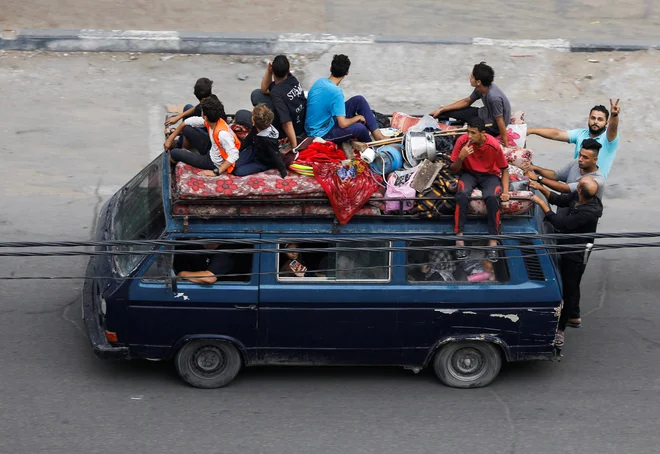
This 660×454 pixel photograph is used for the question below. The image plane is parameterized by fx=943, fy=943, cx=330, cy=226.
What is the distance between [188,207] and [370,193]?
5.08ft

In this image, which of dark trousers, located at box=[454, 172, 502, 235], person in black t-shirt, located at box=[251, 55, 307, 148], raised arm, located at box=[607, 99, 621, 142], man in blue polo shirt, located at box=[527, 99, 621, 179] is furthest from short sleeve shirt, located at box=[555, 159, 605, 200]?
person in black t-shirt, located at box=[251, 55, 307, 148]

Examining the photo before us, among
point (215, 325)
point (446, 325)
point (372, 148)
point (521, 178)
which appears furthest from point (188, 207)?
point (521, 178)

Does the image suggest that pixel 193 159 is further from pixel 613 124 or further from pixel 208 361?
pixel 613 124

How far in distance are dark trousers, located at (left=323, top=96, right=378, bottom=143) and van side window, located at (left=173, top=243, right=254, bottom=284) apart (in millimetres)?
1524

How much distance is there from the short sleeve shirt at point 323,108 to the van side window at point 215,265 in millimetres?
1602

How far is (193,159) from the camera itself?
27.8ft

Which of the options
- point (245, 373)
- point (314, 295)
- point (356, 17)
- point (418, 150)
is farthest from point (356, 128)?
point (356, 17)

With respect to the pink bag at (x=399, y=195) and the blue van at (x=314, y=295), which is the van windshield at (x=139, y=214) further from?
the pink bag at (x=399, y=195)

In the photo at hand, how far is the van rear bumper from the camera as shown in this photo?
27.1 feet

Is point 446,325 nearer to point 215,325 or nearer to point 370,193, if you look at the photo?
point 370,193

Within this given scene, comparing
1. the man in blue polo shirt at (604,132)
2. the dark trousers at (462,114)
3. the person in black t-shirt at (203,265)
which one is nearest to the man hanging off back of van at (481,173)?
the dark trousers at (462,114)

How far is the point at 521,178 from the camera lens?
28.0ft

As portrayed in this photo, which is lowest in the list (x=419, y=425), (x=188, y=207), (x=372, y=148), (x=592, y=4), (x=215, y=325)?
(x=419, y=425)

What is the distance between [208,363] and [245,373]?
0.49 meters
